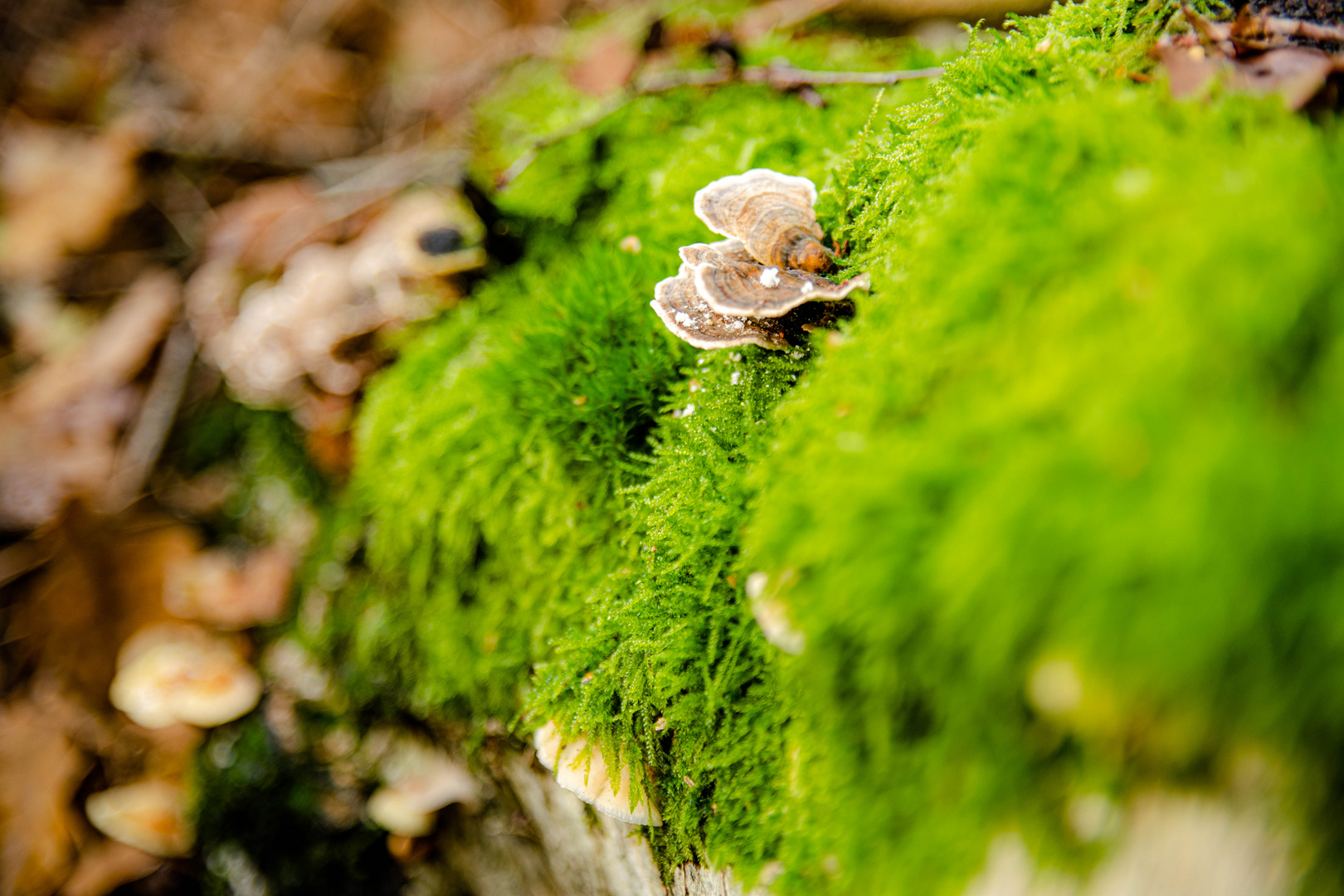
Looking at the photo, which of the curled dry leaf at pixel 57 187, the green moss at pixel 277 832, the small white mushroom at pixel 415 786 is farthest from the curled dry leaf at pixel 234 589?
the curled dry leaf at pixel 57 187

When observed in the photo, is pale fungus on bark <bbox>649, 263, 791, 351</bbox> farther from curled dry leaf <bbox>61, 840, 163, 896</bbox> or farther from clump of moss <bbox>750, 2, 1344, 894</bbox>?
curled dry leaf <bbox>61, 840, 163, 896</bbox>

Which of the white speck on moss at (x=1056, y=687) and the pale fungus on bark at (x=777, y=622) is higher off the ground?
the white speck on moss at (x=1056, y=687)

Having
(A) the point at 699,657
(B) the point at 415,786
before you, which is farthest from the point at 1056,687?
(B) the point at 415,786

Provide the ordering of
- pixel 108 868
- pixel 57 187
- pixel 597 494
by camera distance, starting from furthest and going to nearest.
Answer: pixel 57 187 → pixel 108 868 → pixel 597 494

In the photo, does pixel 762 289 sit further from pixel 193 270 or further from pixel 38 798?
pixel 193 270

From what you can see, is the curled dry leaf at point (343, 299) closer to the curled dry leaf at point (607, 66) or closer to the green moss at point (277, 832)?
the curled dry leaf at point (607, 66)

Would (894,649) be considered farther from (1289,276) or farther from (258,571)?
(258,571)

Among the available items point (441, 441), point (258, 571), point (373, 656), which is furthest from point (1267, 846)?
point (258, 571)
